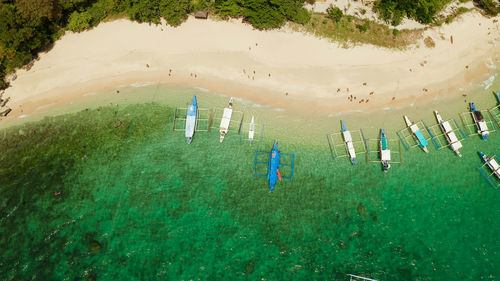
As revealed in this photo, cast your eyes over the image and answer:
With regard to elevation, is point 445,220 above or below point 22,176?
below

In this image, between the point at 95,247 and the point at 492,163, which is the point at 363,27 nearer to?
the point at 492,163

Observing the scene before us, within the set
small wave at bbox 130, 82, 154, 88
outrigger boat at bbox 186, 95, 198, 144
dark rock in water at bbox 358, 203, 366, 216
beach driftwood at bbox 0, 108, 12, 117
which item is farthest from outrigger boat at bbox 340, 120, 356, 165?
beach driftwood at bbox 0, 108, 12, 117

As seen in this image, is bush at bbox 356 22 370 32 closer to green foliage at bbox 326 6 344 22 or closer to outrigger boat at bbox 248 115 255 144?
green foliage at bbox 326 6 344 22

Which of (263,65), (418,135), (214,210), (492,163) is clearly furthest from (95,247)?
(492,163)

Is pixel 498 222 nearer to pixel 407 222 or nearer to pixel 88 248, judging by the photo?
pixel 407 222

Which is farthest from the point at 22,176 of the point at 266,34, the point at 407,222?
the point at 407,222
